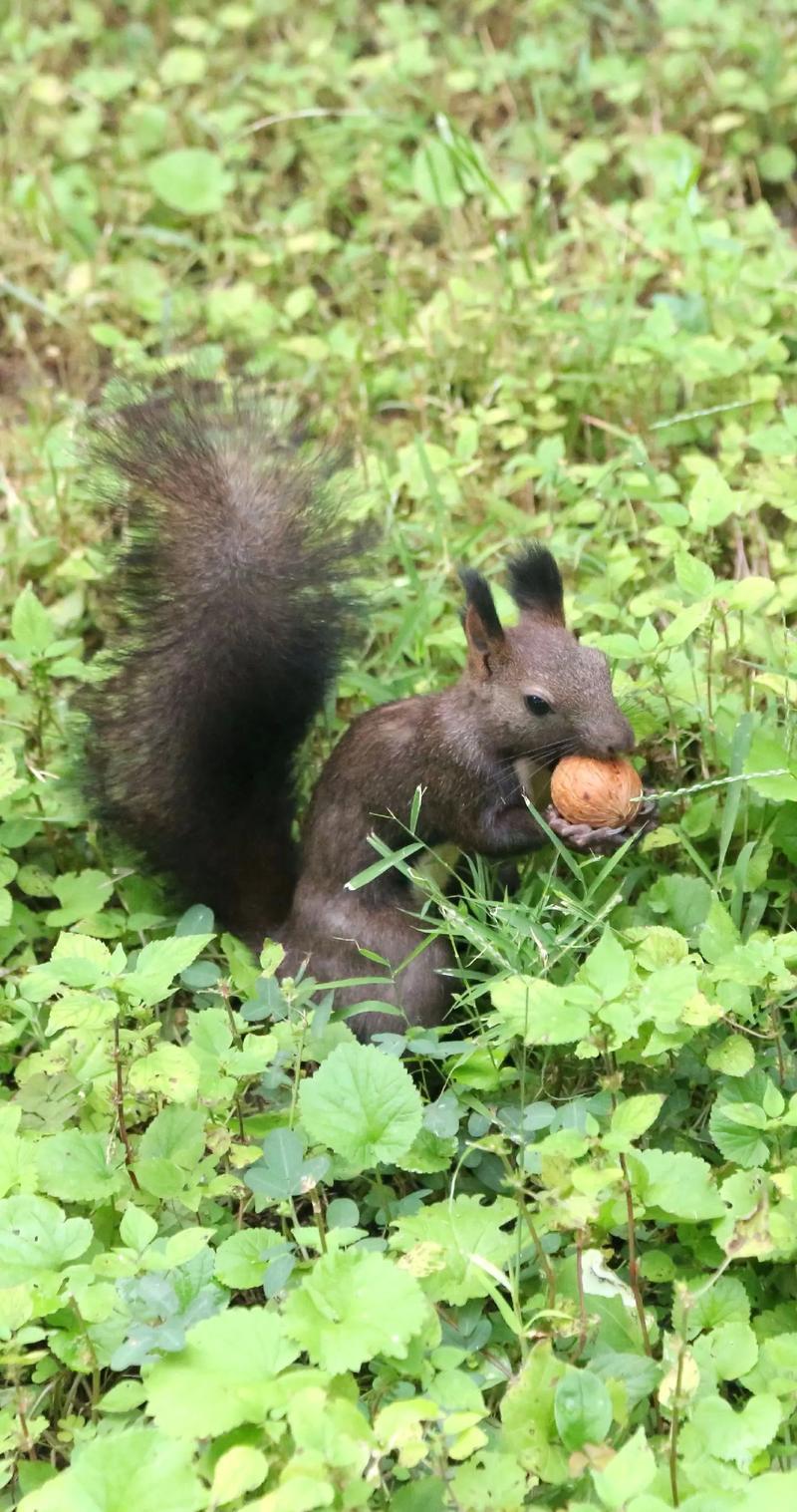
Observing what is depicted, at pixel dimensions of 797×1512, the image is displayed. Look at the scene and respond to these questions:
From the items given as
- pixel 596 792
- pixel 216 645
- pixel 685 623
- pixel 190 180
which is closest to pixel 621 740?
pixel 596 792

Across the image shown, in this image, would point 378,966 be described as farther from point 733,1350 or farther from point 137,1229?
point 733,1350

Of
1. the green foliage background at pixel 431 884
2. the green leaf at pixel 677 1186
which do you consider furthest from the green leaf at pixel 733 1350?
the green leaf at pixel 677 1186

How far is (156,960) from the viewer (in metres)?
2.28

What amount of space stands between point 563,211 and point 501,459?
1118 mm

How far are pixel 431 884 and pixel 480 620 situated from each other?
0.46 meters

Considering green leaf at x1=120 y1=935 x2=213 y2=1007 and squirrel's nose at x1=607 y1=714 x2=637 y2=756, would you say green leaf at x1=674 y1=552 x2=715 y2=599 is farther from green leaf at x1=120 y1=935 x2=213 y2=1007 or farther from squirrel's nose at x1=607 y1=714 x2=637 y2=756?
green leaf at x1=120 y1=935 x2=213 y2=1007

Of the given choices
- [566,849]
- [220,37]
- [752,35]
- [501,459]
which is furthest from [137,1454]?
[220,37]

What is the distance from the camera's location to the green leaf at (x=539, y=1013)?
83.2 inches

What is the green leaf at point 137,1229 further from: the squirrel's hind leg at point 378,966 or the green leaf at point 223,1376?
the squirrel's hind leg at point 378,966

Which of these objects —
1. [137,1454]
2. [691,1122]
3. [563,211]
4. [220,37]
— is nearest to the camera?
[137,1454]

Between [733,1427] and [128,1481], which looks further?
[733,1427]

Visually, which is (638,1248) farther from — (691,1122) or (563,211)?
(563,211)

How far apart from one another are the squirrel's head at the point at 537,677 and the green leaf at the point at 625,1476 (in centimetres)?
118

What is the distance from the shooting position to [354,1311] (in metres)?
1.90
